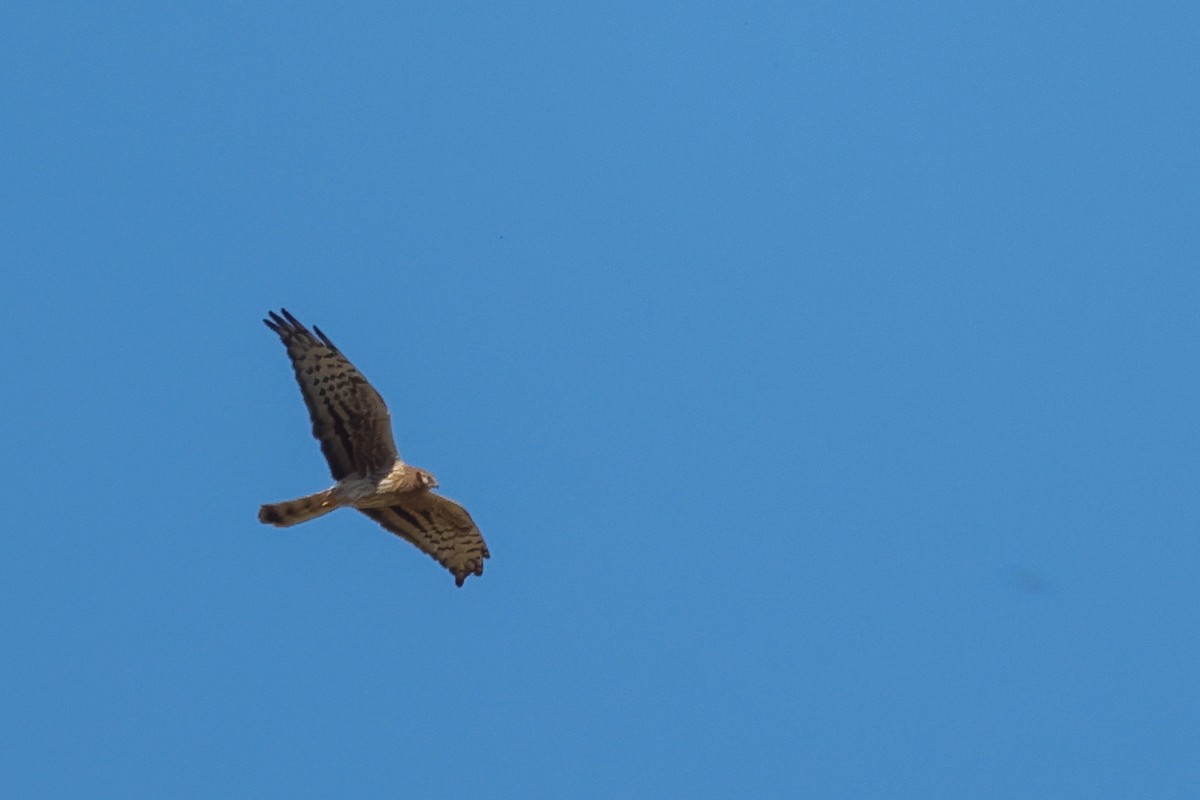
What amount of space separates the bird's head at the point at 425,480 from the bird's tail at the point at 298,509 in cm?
65

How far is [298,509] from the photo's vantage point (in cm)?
1385

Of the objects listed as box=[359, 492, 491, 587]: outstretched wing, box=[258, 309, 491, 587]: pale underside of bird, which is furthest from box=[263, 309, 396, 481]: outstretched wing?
box=[359, 492, 491, 587]: outstretched wing

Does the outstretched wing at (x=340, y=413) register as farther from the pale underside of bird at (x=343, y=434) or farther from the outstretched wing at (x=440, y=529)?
the outstretched wing at (x=440, y=529)

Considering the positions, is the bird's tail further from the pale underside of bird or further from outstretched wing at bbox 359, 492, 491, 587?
outstretched wing at bbox 359, 492, 491, 587

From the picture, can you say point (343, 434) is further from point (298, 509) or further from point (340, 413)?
point (298, 509)

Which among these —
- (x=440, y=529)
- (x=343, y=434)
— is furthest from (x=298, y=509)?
(x=440, y=529)

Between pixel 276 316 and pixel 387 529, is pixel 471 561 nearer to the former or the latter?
pixel 387 529

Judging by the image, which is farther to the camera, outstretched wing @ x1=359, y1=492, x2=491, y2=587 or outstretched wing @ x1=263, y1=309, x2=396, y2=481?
outstretched wing @ x1=359, y1=492, x2=491, y2=587

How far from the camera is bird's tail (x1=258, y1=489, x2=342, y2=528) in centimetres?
1380

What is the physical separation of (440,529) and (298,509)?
5.50 feet

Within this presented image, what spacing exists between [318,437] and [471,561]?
6.66 ft

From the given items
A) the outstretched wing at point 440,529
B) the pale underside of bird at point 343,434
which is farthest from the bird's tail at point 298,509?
the outstretched wing at point 440,529

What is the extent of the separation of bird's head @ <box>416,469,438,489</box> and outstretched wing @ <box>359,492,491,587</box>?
0.17 m

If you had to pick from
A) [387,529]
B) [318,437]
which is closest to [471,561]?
[387,529]
